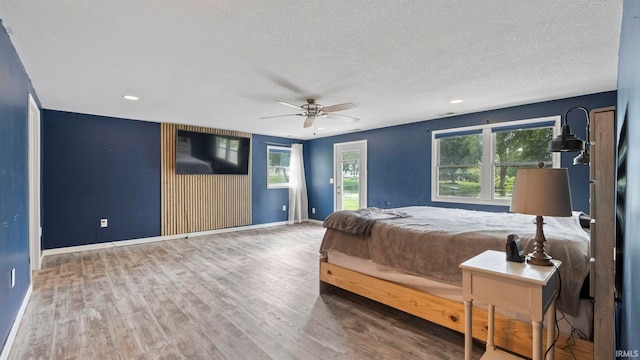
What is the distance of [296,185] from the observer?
7398mm

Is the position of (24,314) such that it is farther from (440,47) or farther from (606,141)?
(606,141)

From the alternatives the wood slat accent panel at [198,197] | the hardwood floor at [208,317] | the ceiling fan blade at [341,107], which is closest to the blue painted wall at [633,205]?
the hardwood floor at [208,317]

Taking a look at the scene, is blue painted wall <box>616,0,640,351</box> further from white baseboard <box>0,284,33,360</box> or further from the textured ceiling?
white baseboard <box>0,284,33,360</box>

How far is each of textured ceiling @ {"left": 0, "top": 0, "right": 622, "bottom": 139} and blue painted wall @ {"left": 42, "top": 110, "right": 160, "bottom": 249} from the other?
0.81 m

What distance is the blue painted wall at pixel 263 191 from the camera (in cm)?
694

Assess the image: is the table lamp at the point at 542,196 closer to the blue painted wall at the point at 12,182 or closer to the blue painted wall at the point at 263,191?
the blue painted wall at the point at 12,182

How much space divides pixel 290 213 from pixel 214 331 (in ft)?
16.8

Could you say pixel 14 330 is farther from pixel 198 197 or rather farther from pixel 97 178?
pixel 198 197

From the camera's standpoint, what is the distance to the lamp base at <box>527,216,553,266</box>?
163 cm

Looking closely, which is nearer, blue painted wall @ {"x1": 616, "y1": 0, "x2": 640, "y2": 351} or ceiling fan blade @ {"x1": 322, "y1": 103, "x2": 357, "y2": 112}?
blue painted wall @ {"x1": 616, "y1": 0, "x2": 640, "y2": 351}

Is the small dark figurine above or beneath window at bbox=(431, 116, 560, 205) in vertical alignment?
beneath

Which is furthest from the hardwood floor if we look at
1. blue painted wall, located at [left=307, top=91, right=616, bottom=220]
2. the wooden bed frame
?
blue painted wall, located at [left=307, top=91, right=616, bottom=220]

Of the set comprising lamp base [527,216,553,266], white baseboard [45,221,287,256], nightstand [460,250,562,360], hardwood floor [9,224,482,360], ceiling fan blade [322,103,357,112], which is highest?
ceiling fan blade [322,103,357,112]

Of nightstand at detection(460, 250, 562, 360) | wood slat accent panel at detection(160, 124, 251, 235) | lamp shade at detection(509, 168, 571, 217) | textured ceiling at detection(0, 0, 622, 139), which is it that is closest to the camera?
nightstand at detection(460, 250, 562, 360)
